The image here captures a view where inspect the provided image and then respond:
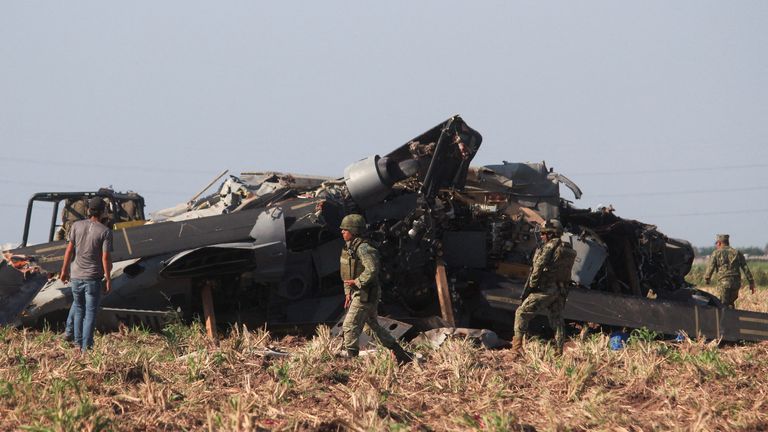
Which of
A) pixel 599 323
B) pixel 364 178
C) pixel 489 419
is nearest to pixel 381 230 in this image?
pixel 364 178

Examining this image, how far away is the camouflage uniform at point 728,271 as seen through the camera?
15.8 m

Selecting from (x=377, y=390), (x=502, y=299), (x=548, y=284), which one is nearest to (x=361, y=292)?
(x=377, y=390)

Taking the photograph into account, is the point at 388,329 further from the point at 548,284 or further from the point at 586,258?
the point at 586,258

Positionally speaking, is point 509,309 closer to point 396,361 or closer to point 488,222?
point 488,222

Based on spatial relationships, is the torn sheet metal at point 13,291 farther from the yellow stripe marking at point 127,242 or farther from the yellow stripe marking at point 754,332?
the yellow stripe marking at point 754,332

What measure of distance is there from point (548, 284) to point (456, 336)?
124 centimetres

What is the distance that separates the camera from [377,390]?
7.12 meters

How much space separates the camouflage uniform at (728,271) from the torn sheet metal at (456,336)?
6.82 meters

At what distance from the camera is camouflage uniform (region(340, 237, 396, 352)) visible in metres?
8.55

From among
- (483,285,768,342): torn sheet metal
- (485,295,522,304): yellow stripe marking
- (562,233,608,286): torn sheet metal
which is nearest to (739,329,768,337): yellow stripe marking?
(483,285,768,342): torn sheet metal

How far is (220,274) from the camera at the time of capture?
11.4 meters

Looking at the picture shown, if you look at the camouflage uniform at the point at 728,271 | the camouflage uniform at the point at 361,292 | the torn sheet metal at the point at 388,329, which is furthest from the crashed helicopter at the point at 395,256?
the camouflage uniform at the point at 728,271

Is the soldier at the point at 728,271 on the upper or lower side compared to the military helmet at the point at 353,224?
lower

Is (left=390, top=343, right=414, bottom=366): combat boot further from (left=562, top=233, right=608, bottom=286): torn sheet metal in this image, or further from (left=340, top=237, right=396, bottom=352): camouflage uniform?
(left=562, top=233, right=608, bottom=286): torn sheet metal
